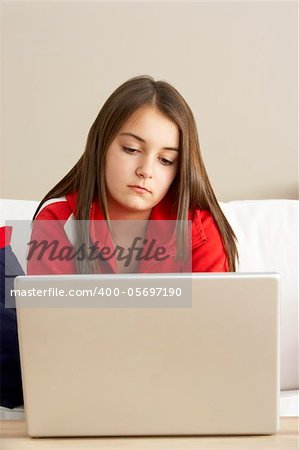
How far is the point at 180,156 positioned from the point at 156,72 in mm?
830

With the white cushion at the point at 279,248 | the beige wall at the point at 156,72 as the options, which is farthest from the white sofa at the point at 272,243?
the beige wall at the point at 156,72

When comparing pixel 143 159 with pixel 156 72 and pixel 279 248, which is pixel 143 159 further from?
pixel 156 72

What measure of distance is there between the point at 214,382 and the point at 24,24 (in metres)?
1.54

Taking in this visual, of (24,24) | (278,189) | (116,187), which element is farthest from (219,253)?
(24,24)

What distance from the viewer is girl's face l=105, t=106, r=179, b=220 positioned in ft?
4.14

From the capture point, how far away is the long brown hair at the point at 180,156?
1.31 metres

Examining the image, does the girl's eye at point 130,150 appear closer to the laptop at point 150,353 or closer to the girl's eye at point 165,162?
the girl's eye at point 165,162

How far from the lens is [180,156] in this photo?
1306 millimetres

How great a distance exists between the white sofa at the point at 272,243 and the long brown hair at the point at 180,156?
9.3 inches

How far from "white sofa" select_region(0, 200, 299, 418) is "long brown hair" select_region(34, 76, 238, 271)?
9.3 inches

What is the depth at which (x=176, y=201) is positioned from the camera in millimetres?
1392

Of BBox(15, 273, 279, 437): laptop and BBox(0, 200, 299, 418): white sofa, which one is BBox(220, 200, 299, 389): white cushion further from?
BBox(15, 273, 279, 437): laptop

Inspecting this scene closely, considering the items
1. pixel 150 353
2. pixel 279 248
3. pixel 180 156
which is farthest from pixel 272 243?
pixel 150 353

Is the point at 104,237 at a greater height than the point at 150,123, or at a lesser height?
lesser
